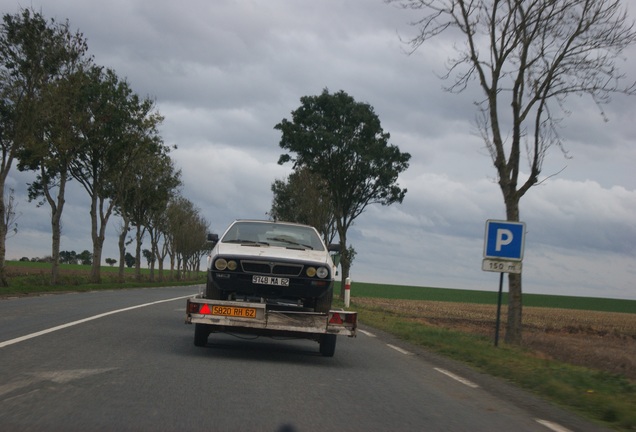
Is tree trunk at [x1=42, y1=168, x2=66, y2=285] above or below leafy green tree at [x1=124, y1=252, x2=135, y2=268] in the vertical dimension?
above

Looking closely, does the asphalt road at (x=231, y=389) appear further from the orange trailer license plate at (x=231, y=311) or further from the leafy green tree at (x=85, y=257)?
the leafy green tree at (x=85, y=257)

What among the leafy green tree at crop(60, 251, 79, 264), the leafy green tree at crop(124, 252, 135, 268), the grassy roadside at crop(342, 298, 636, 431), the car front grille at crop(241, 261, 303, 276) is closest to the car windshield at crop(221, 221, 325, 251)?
the car front grille at crop(241, 261, 303, 276)

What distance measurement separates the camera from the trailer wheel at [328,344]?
11.2 metres

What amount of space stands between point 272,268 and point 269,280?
0.17 meters

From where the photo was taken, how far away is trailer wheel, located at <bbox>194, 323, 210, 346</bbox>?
1117 cm

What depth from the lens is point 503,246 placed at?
1529cm

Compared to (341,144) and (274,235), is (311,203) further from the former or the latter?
(274,235)

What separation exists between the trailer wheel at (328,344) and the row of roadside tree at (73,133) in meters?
21.2

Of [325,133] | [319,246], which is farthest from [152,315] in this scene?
[325,133]

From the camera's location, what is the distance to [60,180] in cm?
3791

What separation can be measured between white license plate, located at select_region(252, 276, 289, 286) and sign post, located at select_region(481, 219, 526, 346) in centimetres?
567

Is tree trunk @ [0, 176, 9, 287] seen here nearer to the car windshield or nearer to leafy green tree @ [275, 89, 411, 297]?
leafy green tree @ [275, 89, 411, 297]

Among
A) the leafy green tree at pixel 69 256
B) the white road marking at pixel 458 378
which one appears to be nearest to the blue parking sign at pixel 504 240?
the white road marking at pixel 458 378

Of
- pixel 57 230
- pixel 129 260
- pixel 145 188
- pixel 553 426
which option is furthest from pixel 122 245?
→ pixel 129 260
